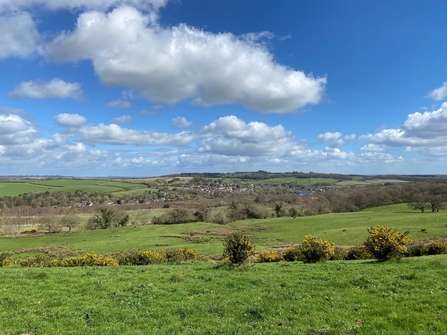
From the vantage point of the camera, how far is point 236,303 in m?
10.4

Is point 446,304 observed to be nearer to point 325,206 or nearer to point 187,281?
point 187,281

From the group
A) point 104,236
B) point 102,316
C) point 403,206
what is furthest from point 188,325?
point 403,206

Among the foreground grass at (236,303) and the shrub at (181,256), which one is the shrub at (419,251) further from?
the shrub at (181,256)

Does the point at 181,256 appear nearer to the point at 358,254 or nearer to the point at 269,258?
the point at 269,258

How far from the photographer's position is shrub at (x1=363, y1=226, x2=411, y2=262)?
17125mm

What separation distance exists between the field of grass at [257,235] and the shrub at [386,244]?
65.2 ft

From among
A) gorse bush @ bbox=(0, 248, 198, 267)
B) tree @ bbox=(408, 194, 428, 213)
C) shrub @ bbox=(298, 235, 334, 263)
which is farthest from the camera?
tree @ bbox=(408, 194, 428, 213)

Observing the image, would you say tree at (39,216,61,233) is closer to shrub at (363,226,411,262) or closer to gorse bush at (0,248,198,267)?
gorse bush at (0,248,198,267)

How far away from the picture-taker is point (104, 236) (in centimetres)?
6031

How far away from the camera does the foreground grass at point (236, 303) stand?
8.21 meters

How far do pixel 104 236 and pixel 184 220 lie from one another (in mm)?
28401

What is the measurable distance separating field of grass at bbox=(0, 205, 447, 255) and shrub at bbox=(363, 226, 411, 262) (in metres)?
19.9

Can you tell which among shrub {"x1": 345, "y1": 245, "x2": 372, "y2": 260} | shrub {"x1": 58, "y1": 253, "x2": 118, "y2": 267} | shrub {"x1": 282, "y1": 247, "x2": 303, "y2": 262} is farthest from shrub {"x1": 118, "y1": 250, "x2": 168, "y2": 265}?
shrub {"x1": 345, "y1": 245, "x2": 372, "y2": 260}

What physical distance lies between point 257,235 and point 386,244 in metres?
39.7
